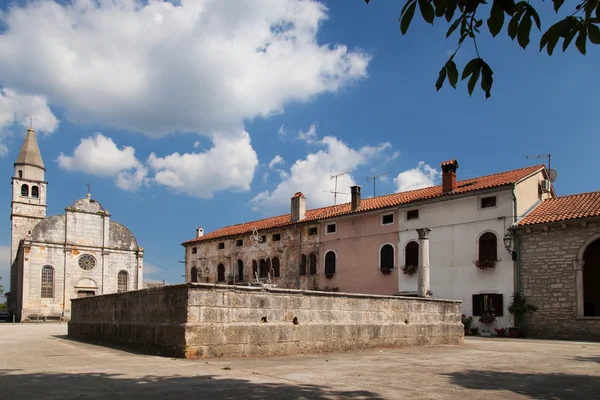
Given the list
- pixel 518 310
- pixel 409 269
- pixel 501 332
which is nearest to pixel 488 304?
pixel 501 332

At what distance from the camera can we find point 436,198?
2762 cm

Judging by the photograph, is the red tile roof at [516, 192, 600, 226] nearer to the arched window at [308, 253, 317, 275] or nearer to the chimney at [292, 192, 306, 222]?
the arched window at [308, 253, 317, 275]

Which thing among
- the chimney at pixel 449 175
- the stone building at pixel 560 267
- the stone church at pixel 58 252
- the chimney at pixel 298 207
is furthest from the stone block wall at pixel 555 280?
the stone church at pixel 58 252

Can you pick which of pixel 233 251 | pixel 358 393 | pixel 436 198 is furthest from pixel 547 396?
pixel 233 251

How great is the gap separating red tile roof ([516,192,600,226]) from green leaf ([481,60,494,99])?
2116cm

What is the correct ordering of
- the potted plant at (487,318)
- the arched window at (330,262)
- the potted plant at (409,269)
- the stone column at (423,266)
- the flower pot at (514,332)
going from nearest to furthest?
1. the stone column at (423,266)
2. the flower pot at (514,332)
3. the potted plant at (487,318)
4. the potted plant at (409,269)
5. the arched window at (330,262)

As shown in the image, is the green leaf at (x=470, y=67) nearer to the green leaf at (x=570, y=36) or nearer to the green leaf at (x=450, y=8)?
the green leaf at (x=450, y=8)

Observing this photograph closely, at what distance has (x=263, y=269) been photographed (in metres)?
36.9

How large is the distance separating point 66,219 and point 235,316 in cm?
3907

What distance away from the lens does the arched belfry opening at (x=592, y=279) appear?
2448 centimetres

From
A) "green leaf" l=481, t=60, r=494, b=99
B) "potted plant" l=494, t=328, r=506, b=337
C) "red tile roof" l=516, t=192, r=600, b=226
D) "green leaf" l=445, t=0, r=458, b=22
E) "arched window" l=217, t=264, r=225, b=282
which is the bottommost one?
"potted plant" l=494, t=328, r=506, b=337

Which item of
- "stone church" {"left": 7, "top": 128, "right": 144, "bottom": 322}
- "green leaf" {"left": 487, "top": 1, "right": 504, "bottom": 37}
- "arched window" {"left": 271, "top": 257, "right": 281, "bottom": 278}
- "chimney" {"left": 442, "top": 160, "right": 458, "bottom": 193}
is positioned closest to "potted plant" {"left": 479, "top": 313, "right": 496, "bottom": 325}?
"chimney" {"left": 442, "top": 160, "right": 458, "bottom": 193}

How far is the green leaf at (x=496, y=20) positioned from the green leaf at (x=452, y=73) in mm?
376

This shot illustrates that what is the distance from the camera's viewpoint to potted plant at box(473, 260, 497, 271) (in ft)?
80.9
